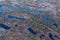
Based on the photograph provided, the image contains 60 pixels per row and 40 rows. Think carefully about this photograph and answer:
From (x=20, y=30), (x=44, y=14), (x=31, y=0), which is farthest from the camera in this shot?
(x=31, y=0)

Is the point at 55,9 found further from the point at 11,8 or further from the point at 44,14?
the point at 11,8

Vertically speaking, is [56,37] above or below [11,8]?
below

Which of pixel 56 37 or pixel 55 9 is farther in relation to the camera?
pixel 55 9

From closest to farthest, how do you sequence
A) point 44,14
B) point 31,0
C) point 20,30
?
point 20,30 → point 44,14 → point 31,0

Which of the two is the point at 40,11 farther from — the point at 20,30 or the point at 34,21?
the point at 20,30

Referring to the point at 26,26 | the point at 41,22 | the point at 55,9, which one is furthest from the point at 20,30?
the point at 55,9

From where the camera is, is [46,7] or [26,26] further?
[46,7]

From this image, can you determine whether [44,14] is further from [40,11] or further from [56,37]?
[56,37]

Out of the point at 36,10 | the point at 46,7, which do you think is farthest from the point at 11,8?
the point at 46,7
